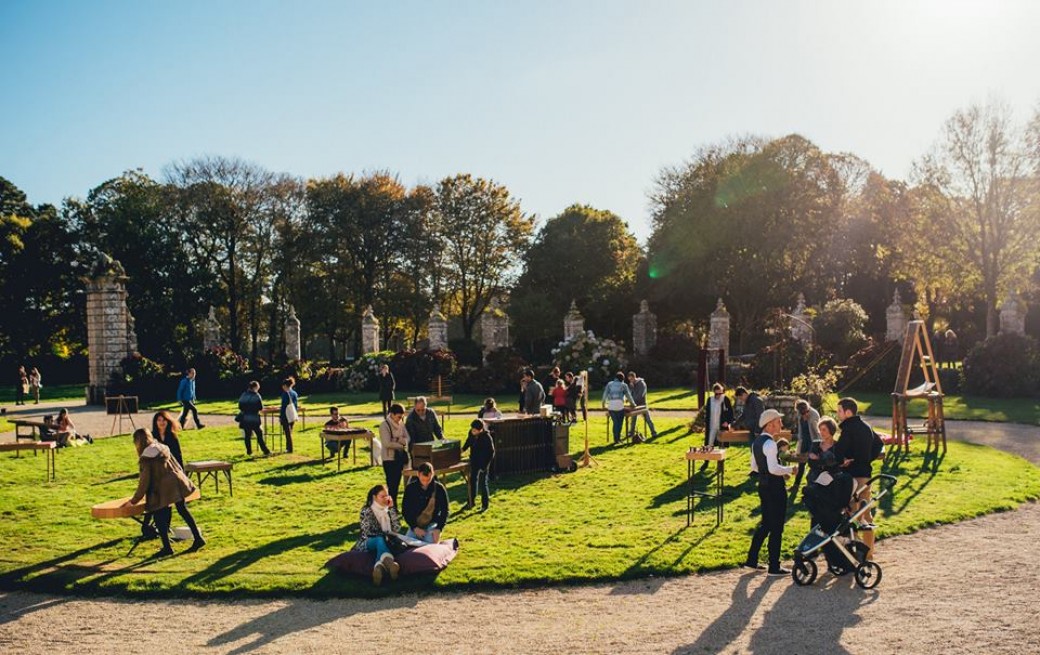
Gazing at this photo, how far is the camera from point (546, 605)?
8.91 metres

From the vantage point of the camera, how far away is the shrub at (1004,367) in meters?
31.2

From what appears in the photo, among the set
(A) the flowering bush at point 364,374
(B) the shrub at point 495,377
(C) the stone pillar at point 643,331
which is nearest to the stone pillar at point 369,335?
(A) the flowering bush at point 364,374

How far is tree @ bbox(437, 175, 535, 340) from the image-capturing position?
58500mm

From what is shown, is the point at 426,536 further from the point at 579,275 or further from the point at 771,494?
the point at 579,275

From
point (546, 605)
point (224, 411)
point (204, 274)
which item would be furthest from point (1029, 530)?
point (204, 274)

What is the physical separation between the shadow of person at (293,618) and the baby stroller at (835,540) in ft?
14.4

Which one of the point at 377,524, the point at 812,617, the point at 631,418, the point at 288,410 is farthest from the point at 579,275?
the point at 812,617

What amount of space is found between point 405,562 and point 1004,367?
29.3 m

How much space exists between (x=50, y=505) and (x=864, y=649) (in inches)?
498

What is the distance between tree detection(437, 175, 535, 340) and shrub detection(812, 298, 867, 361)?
25.8 meters

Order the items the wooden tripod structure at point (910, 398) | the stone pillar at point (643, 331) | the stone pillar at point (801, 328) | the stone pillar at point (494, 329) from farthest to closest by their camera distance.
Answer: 1. the stone pillar at point (643, 331)
2. the stone pillar at point (494, 329)
3. the stone pillar at point (801, 328)
4. the wooden tripod structure at point (910, 398)

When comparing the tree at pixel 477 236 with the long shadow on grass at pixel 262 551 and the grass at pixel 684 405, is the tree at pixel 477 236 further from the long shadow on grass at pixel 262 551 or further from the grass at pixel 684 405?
the long shadow on grass at pixel 262 551

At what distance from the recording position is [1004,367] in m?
31.5

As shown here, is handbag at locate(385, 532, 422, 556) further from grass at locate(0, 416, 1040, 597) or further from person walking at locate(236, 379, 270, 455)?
person walking at locate(236, 379, 270, 455)
